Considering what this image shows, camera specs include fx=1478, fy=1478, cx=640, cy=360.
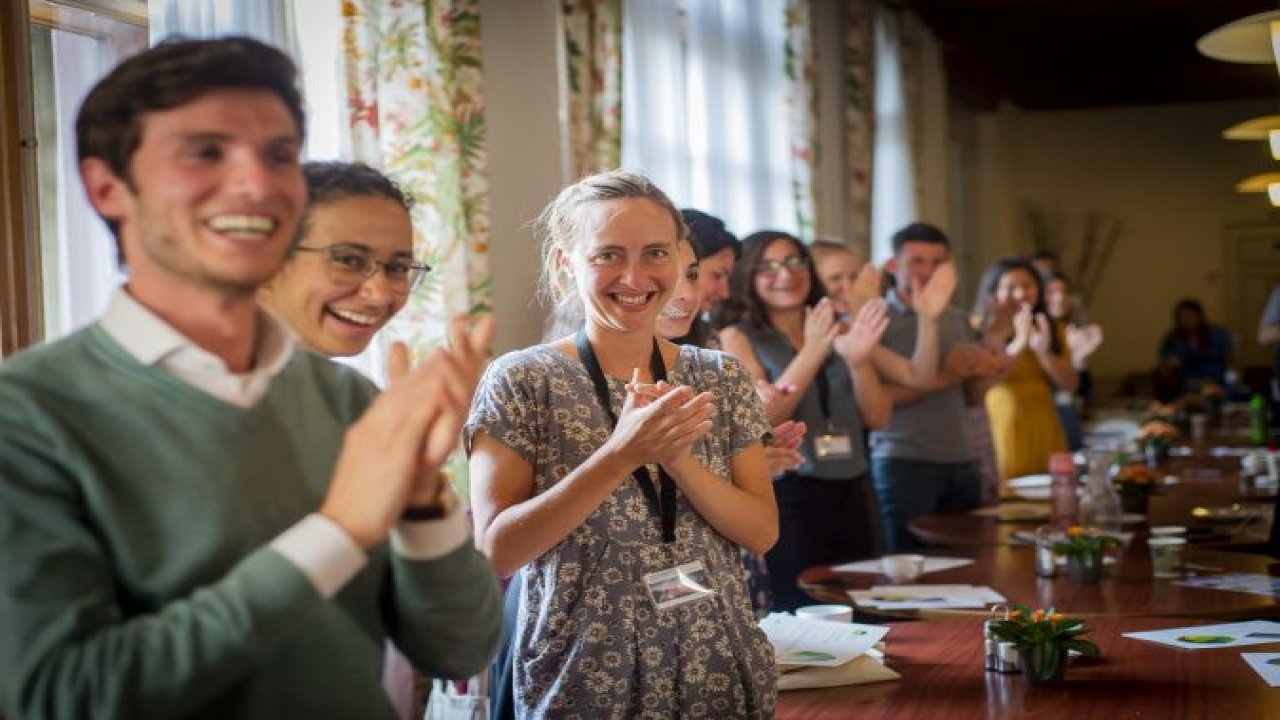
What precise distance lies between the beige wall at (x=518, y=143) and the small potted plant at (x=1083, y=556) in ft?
6.04

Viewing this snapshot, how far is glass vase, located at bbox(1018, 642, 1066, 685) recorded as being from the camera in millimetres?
2326

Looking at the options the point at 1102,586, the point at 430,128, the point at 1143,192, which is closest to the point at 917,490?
the point at 1102,586

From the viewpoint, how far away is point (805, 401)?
160 inches

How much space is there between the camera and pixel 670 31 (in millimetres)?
5887

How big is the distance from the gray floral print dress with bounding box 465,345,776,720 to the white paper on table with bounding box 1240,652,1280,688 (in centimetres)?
82

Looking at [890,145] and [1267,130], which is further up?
[890,145]

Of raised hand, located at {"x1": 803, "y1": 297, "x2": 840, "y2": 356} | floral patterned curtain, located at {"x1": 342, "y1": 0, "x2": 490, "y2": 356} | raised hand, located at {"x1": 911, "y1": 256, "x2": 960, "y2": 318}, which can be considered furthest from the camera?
raised hand, located at {"x1": 911, "y1": 256, "x2": 960, "y2": 318}

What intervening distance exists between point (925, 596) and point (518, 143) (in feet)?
7.24

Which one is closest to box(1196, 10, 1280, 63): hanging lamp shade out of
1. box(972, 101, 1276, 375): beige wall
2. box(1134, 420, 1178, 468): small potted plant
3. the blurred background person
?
box(1134, 420, 1178, 468): small potted plant

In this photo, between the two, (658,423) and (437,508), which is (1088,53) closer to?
(658,423)

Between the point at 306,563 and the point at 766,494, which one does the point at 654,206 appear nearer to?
the point at 766,494

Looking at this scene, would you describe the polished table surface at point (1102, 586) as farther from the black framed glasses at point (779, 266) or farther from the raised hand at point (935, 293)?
the raised hand at point (935, 293)

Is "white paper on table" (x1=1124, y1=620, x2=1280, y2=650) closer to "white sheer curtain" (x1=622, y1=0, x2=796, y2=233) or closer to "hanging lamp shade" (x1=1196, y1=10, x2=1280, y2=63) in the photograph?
"hanging lamp shade" (x1=1196, y1=10, x2=1280, y2=63)

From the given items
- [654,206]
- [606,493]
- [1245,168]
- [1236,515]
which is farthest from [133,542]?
[1245,168]
